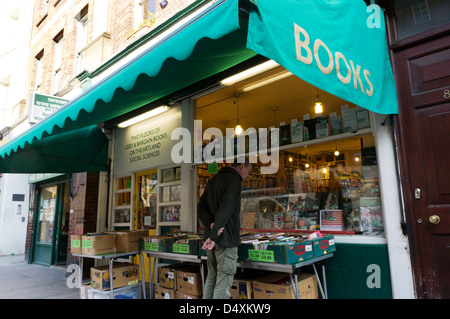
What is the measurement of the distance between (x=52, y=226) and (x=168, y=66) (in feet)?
28.9

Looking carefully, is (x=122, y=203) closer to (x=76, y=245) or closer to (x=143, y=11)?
(x=76, y=245)

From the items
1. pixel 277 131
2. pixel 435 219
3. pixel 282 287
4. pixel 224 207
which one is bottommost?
pixel 282 287

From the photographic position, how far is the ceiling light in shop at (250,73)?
490cm

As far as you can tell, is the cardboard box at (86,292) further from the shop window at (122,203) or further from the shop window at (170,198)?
the shop window at (122,203)

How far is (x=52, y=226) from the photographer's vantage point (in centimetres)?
1038

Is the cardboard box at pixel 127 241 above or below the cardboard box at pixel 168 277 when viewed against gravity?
above

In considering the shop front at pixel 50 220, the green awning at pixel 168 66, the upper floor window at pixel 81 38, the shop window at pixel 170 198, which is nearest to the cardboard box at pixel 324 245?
the green awning at pixel 168 66

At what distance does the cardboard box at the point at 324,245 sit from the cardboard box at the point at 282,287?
1.14ft

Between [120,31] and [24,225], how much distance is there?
9977 mm

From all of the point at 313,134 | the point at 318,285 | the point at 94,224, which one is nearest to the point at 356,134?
the point at 313,134

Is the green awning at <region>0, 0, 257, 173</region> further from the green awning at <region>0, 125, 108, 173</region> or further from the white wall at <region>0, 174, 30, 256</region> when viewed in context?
the white wall at <region>0, 174, 30, 256</region>

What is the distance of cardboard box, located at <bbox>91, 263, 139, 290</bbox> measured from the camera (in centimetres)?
480
